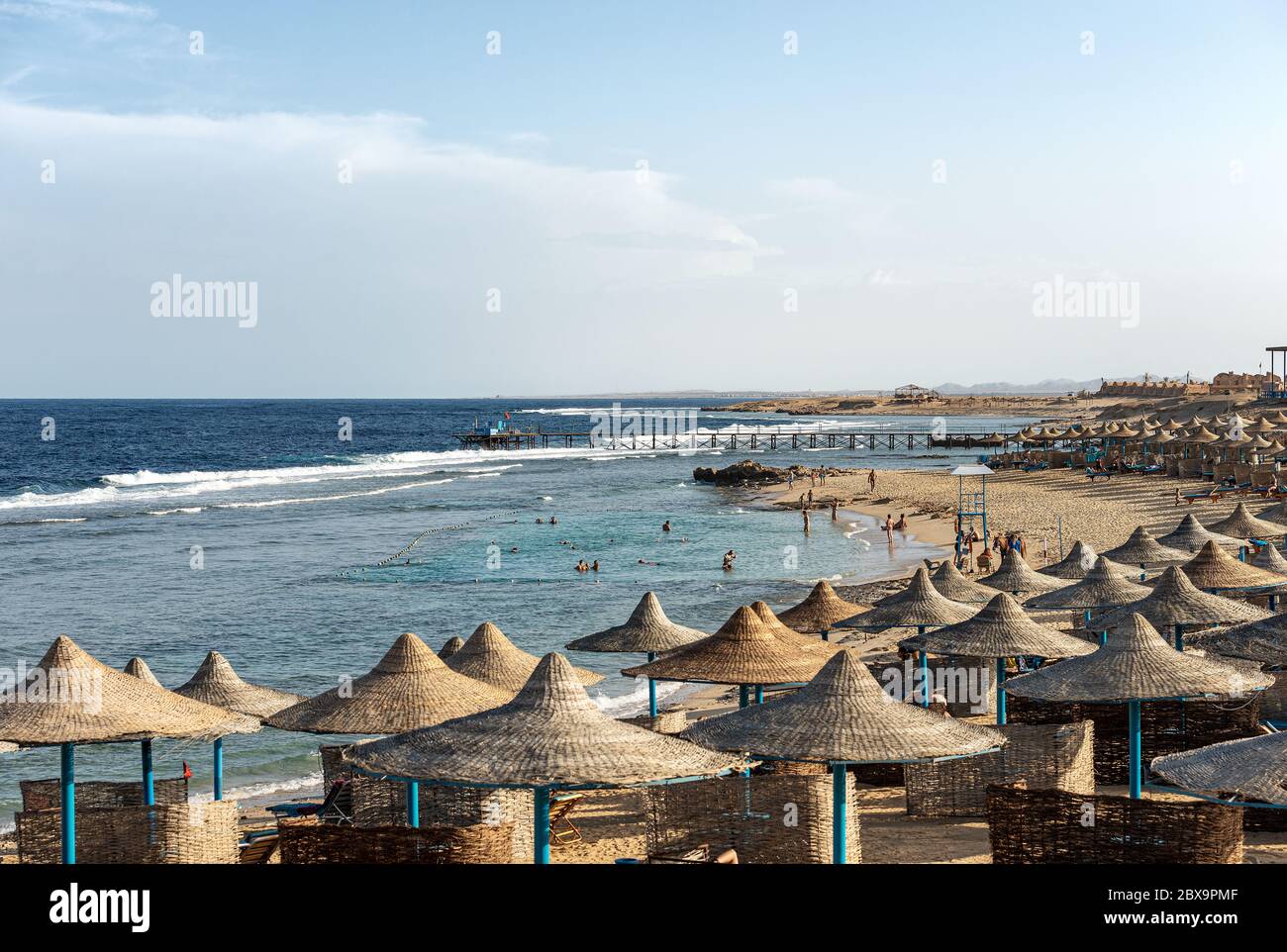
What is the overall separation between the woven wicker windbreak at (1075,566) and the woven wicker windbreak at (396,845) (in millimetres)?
14987

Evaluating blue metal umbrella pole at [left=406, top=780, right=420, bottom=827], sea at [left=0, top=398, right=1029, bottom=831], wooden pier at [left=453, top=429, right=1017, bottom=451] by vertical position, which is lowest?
sea at [left=0, top=398, right=1029, bottom=831]

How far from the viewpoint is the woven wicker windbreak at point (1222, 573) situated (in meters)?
17.8

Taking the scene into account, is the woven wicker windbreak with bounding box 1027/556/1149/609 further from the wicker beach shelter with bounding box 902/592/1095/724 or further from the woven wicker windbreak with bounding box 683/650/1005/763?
the woven wicker windbreak with bounding box 683/650/1005/763

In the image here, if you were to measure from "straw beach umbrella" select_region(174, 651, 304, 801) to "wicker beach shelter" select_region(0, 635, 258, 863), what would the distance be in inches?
123

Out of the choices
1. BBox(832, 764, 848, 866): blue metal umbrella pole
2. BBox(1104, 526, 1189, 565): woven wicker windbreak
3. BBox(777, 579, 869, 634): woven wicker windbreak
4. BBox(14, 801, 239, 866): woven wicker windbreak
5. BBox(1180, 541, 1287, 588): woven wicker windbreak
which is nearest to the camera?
BBox(832, 764, 848, 866): blue metal umbrella pole

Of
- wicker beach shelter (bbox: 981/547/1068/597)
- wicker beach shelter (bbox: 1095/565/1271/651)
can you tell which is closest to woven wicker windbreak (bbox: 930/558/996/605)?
wicker beach shelter (bbox: 981/547/1068/597)

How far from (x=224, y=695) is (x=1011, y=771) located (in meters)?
8.90

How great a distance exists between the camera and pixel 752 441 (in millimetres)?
101000

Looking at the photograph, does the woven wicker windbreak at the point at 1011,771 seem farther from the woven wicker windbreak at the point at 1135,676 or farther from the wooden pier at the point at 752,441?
the wooden pier at the point at 752,441

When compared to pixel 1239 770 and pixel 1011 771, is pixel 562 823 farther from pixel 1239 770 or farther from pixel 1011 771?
pixel 1239 770

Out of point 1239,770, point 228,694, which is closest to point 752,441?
point 228,694

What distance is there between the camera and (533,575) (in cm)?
3616

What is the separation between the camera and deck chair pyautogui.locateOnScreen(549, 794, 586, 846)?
12.5m

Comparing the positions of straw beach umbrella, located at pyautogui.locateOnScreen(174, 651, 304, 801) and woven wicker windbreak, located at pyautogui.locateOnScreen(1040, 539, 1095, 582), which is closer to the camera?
straw beach umbrella, located at pyautogui.locateOnScreen(174, 651, 304, 801)
